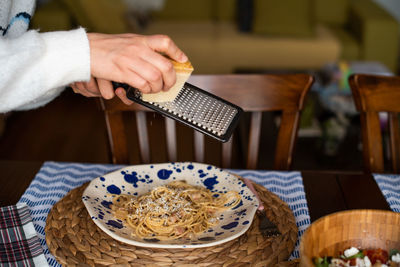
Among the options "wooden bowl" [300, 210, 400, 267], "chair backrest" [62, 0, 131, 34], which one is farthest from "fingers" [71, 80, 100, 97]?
"chair backrest" [62, 0, 131, 34]

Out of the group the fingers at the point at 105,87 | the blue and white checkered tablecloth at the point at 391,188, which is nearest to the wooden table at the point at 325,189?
the blue and white checkered tablecloth at the point at 391,188

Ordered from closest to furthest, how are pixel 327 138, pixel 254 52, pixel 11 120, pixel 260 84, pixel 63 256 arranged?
pixel 63 256, pixel 260 84, pixel 327 138, pixel 11 120, pixel 254 52

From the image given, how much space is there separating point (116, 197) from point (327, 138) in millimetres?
1301

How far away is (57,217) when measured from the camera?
2.70 feet

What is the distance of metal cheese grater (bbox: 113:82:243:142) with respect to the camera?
0.82 metres

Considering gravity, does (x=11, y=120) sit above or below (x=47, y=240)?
below

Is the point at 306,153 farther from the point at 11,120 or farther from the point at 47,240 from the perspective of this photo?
the point at 11,120

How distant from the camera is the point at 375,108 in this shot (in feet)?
3.93

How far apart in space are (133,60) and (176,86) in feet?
→ 0.42

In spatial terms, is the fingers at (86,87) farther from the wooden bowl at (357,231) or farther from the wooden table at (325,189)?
the wooden bowl at (357,231)

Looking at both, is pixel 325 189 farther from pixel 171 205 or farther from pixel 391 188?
pixel 171 205

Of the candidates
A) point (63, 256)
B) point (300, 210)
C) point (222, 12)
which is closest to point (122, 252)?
point (63, 256)

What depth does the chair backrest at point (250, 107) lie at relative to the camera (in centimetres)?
121

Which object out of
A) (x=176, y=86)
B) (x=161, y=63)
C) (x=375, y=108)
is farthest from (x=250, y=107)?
(x=161, y=63)
